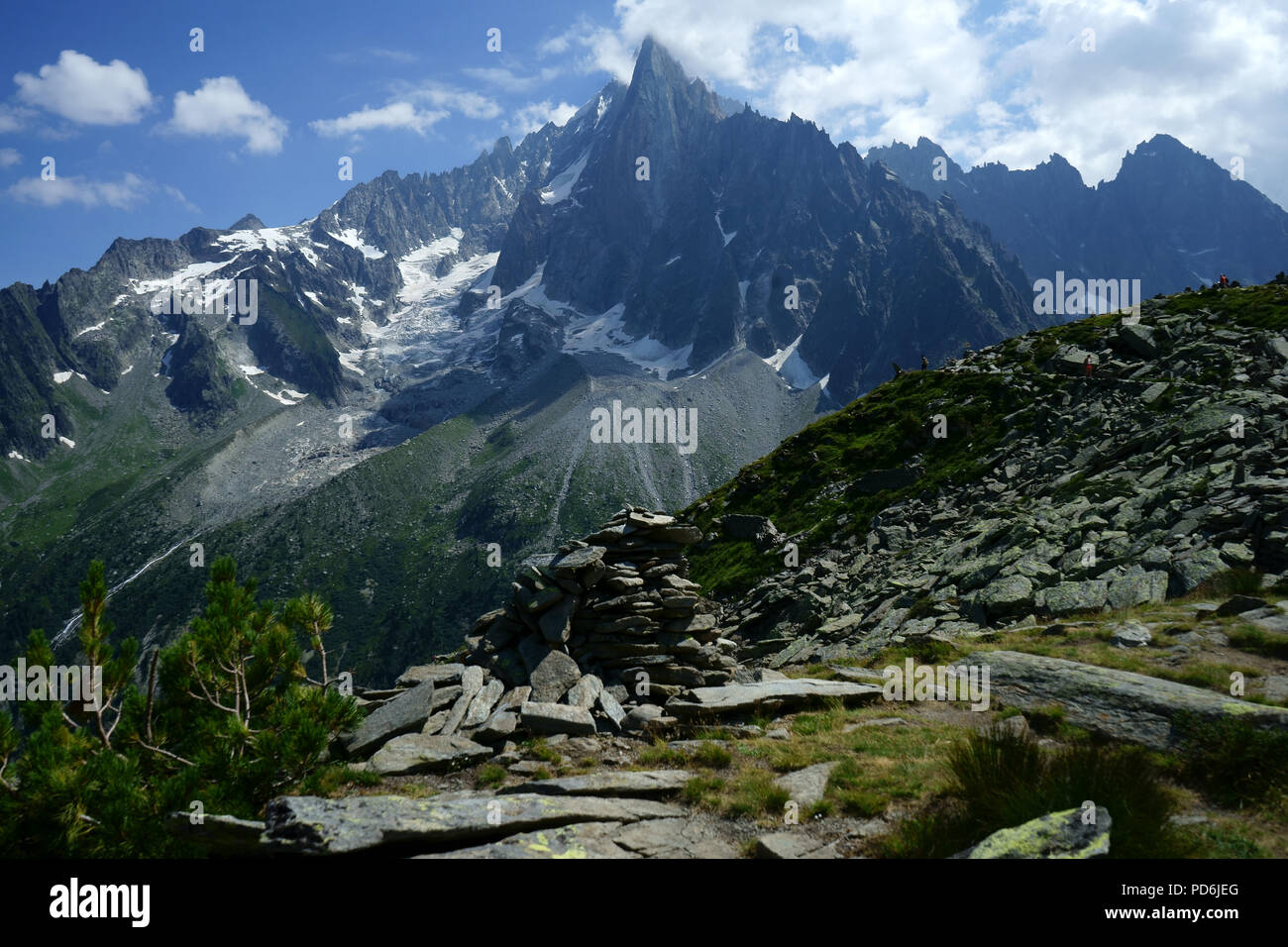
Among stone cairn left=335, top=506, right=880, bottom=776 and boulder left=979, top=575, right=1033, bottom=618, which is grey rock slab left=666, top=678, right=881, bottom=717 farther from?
boulder left=979, top=575, right=1033, bottom=618

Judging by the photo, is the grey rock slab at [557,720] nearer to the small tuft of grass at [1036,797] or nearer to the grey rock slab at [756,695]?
the grey rock slab at [756,695]

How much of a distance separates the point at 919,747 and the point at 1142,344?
51.0m

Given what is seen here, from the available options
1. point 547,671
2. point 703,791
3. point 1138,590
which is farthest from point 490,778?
point 1138,590

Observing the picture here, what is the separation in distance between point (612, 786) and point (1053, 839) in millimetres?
6391

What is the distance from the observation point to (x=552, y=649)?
1911 centimetres

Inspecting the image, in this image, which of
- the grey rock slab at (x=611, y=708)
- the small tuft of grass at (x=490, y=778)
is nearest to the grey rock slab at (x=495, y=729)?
the small tuft of grass at (x=490, y=778)

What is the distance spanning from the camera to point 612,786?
34.6ft

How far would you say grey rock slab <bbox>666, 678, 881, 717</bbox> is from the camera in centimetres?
1591

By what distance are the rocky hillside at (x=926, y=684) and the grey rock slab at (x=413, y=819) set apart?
4 cm

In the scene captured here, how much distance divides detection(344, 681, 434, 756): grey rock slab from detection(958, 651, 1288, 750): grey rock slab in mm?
13181

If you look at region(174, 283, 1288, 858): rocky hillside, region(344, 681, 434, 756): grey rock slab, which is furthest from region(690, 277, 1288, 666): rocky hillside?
region(344, 681, 434, 756): grey rock slab

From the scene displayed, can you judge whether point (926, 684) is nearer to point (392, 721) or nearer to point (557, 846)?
point (557, 846)
